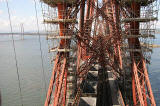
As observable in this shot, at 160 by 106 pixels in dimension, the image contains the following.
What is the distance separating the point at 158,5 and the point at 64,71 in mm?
9646

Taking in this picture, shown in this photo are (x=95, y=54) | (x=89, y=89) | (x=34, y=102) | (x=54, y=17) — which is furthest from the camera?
(x=34, y=102)

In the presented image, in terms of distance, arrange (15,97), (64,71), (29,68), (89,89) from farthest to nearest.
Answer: (29,68), (15,97), (89,89), (64,71)

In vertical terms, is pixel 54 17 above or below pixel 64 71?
above

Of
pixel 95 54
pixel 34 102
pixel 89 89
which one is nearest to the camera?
pixel 89 89

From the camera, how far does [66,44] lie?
1558cm

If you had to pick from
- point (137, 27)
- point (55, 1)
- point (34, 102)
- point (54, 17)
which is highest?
point (55, 1)

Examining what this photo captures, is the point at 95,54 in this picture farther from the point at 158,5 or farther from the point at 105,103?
the point at 158,5

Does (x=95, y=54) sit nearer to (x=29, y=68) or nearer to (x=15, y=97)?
(x=15, y=97)

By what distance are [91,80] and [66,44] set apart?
9025mm

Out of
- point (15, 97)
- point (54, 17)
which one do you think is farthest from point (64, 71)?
point (15, 97)

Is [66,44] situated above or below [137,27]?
below

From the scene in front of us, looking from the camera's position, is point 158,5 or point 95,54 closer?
point 158,5

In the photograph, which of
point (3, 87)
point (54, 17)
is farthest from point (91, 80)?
point (3, 87)

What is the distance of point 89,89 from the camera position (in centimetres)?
2025
